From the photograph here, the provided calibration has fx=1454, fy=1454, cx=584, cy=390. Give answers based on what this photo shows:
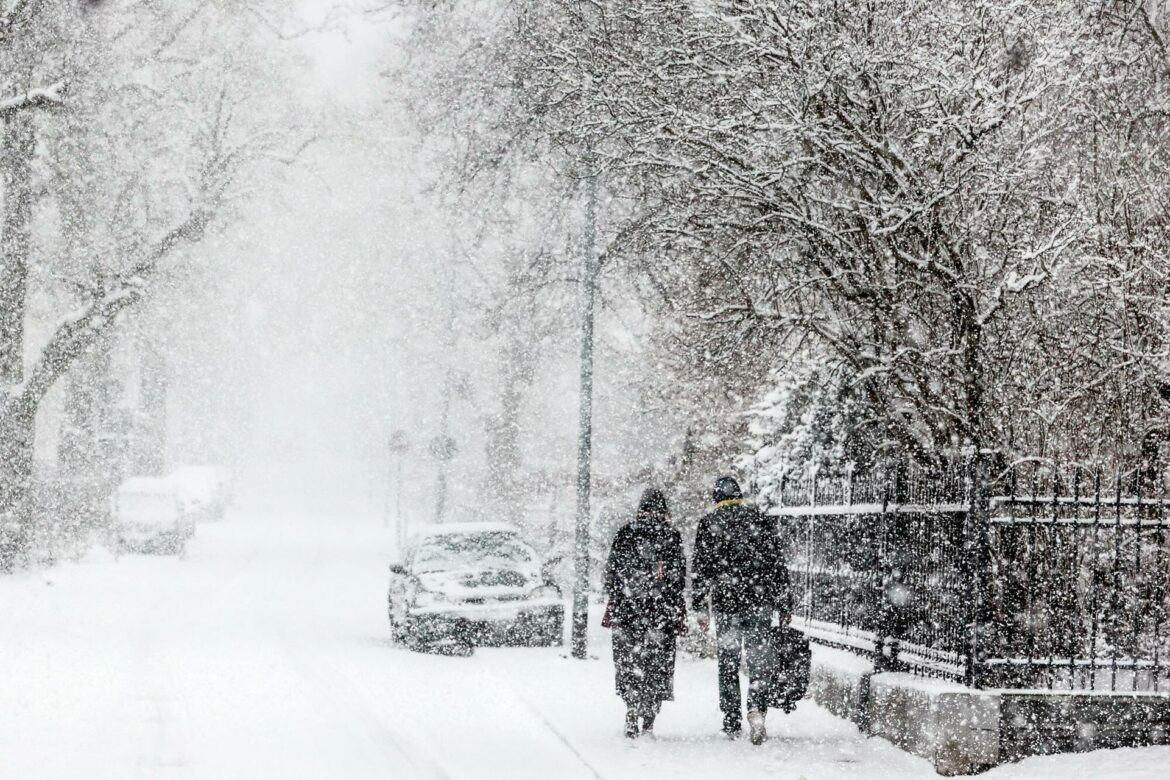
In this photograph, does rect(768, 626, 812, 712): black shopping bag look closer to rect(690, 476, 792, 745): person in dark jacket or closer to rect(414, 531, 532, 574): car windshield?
rect(690, 476, 792, 745): person in dark jacket

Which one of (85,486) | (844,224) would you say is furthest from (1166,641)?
(85,486)

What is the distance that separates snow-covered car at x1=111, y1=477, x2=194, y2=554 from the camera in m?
39.1

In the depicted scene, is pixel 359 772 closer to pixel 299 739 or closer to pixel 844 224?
pixel 299 739

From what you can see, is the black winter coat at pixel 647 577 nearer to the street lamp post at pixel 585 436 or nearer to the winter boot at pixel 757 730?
the winter boot at pixel 757 730

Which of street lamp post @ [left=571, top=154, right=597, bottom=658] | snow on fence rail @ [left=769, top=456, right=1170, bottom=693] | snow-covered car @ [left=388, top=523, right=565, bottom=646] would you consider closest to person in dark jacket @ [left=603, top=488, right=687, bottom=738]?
snow on fence rail @ [left=769, top=456, right=1170, bottom=693]

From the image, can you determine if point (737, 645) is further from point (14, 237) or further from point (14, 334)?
point (14, 237)

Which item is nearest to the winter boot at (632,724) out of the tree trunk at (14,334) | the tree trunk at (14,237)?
the tree trunk at (14,334)

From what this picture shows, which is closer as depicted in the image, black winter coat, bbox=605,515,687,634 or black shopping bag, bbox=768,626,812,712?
black shopping bag, bbox=768,626,812,712

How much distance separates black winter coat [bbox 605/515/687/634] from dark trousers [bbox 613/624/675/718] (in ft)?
0.22

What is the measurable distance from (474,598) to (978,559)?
29.2 feet

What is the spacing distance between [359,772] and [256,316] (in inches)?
2564

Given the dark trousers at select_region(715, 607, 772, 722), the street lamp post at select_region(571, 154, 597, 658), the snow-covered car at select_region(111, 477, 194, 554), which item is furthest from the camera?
the snow-covered car at select_region(111, 477, 194, 554)

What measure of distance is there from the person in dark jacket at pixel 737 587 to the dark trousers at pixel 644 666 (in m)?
0.41

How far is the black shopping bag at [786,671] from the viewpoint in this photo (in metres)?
10.6
